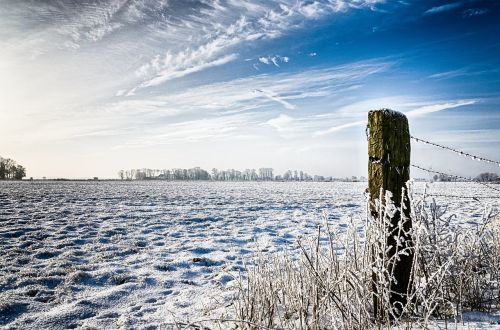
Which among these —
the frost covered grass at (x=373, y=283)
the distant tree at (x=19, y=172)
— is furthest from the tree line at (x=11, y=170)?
the frost covered grass at (x=373, y=283)

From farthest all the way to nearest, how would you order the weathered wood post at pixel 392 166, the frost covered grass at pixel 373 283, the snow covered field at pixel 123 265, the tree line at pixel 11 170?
the tree line at pixel 11 170
the snow covered field at pixel 123 265
the weathered wood post at pixel 392 166
the frost covered grass at pixel 373 283

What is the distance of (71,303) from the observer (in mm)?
4527

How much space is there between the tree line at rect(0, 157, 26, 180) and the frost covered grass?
4639 inches

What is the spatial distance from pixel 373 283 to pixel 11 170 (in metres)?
125

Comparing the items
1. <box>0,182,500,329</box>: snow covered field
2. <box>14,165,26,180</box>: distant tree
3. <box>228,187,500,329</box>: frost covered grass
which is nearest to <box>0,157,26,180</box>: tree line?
<box>14,165,26,180</box>: distant tree

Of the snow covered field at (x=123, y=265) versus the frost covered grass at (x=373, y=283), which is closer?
the frost covered grass at (x=373, y=283)

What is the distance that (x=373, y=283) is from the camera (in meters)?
2.88

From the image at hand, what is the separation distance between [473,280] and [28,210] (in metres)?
15.1

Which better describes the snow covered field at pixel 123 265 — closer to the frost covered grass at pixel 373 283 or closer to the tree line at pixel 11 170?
the frost covered grass at pixel 373 283

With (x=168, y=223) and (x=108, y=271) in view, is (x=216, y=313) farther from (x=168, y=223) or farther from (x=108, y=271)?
(x=168, y=223)

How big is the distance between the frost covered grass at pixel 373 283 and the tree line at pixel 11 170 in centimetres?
11782

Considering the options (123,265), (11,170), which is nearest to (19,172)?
(11,170)

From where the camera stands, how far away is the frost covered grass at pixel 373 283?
2.38 m

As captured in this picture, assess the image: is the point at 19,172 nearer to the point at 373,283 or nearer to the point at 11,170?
the point at 11,170
